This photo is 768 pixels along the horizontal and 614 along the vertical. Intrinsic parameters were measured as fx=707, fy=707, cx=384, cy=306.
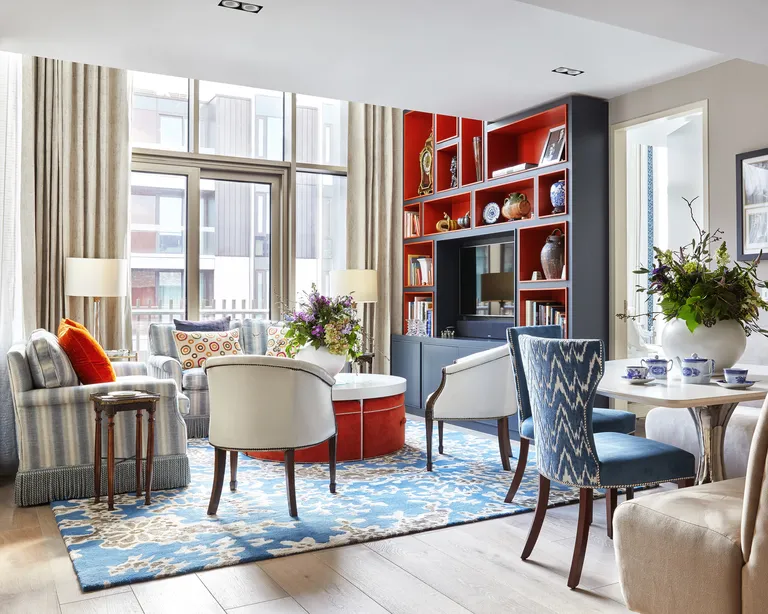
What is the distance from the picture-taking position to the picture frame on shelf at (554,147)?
5312 millimetres

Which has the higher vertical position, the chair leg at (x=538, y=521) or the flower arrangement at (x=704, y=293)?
the flower arrangement at (x=704, y=293)

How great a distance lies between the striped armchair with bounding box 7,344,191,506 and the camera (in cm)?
368

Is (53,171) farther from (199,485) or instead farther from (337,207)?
(199,485)

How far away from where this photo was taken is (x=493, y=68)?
4629 mm

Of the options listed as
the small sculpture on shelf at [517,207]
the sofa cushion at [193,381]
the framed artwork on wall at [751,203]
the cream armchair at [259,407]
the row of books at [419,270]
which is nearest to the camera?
the cream armchair at [259,407]

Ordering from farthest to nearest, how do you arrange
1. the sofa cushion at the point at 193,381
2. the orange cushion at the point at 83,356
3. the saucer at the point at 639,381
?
the sofa cushion at the point at 193,381 < the orange cushion at the point at 83,356 < the saucer at the point at 639,381

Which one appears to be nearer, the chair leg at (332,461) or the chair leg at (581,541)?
the chair leg at (581,541)

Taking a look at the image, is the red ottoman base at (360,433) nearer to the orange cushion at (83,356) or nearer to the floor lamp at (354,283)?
the orange cushion at (83,356)

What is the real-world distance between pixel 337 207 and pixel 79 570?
5.03 meters

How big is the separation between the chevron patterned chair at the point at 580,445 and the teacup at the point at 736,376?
351 mm

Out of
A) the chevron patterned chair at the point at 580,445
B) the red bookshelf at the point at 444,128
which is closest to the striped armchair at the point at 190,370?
the red bookshelf at the point at 444,128

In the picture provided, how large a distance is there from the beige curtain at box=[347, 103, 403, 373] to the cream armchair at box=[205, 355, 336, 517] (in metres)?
3.69

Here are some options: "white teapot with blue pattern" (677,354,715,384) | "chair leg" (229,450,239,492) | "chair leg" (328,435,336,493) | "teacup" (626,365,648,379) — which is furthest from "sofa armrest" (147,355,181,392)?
"white teapot with blue pattern" (677,354,715,384)

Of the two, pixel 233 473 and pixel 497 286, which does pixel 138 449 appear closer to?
pixel 233 473
